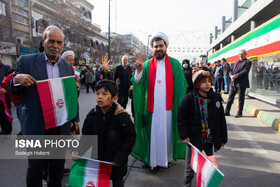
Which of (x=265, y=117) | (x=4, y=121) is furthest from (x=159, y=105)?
(x=265, y=117)

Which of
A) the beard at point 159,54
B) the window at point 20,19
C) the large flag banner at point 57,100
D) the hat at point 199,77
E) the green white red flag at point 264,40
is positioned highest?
the window at point 20,19

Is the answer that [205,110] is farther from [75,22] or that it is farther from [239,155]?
[75,22]

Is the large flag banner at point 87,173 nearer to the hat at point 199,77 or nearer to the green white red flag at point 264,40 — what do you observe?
the hat at point 199,77

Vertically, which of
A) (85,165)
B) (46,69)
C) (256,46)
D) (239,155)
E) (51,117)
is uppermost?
(256,46)

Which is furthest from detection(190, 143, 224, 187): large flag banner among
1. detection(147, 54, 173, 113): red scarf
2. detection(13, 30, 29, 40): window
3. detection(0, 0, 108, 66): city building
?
detection(13, 30, 29, 40): window

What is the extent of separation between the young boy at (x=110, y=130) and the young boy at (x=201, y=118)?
719 mm

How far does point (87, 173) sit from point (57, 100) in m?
0.74

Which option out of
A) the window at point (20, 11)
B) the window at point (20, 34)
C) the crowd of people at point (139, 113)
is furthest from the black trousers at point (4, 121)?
the window at point (20, 11)

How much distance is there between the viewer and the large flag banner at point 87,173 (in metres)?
1.88

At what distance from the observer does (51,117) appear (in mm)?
1971

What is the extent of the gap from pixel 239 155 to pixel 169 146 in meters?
1.48

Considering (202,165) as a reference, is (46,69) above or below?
above

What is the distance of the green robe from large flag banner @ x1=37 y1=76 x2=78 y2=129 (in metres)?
1.17

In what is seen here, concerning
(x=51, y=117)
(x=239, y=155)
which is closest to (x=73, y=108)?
(x=51, y=117)
